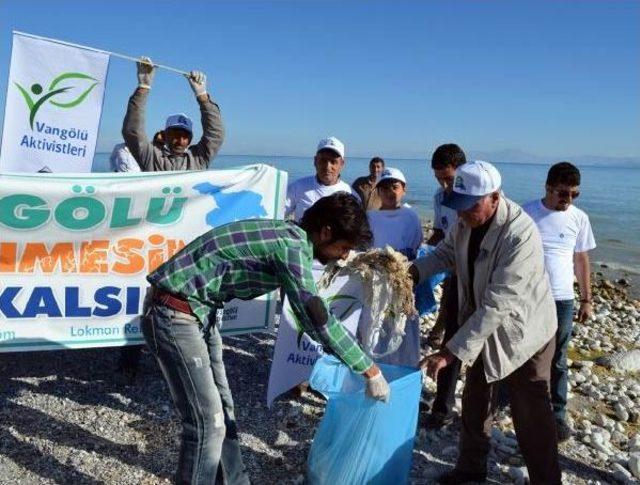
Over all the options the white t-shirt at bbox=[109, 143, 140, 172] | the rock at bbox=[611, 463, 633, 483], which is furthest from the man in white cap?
the white t-shirt at bbox=[109, 143, 140, 172]

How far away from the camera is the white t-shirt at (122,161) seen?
6.88m

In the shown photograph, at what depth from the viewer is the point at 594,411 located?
18.1 ft

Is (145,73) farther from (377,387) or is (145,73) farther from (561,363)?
(561,363)

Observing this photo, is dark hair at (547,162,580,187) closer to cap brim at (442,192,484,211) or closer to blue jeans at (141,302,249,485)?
cap brim at (442,192,484,211)

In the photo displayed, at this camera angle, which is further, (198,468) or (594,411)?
(594,411)

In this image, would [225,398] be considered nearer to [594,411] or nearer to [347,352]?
[347,352]

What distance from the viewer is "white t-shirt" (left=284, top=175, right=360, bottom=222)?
5.38 metres

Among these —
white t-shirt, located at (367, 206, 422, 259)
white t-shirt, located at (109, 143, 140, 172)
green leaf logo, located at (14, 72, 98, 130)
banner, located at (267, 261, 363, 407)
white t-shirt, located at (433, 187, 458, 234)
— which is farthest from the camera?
white t-shirt, located at (109, 143, 140, 172)

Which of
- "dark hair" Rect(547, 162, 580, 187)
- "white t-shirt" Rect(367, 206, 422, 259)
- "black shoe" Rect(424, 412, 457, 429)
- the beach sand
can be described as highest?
"dark hair" Rect(547, 162, 580, 187)

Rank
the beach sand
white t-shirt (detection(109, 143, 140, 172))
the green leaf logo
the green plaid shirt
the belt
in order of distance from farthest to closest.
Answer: white t-shirt (detection(109, 143, 140, 172))
the green leaf logo
the beach sand
the belt
the green plaid shirt

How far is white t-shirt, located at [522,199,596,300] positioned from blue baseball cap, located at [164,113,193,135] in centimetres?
302

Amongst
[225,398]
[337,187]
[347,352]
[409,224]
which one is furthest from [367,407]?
[337,187]

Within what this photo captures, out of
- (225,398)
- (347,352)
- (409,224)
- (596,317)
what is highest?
(409,224)

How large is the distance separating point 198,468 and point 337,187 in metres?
3.14
